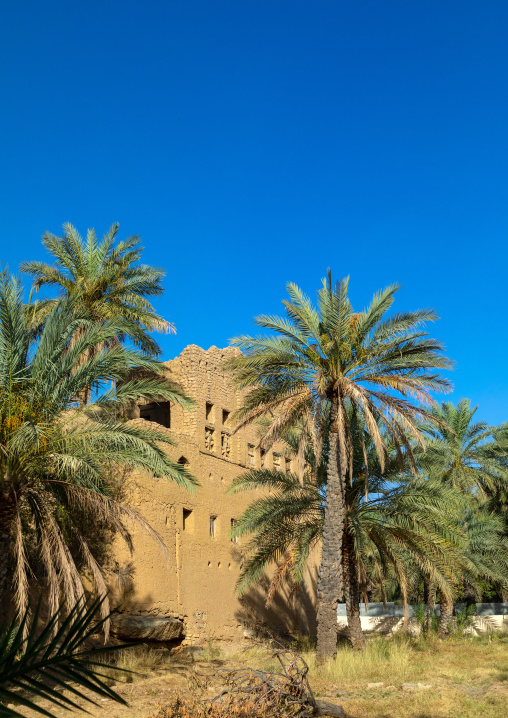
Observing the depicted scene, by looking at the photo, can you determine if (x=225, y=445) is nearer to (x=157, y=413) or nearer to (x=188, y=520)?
(x=157, y=413)

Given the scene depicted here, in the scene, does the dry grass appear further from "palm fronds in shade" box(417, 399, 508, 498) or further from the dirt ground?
"palm fronds in shade" box(417, 399, 508, 498)

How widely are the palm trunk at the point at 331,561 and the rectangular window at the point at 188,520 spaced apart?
5412 millimetres

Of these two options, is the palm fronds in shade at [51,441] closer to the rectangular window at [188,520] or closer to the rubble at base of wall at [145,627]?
the rubble at base of wall at [145,627]

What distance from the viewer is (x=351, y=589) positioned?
61.5 feet

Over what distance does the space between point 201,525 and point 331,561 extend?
5.84 metres

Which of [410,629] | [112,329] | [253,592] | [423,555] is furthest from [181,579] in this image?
[410,629]

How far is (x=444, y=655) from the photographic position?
60.6ft

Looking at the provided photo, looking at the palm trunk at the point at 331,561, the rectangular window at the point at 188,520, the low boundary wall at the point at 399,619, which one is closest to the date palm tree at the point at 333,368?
the palm trunk at the point at 331,561

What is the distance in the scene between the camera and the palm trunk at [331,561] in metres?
16.1

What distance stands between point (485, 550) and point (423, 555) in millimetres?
11551

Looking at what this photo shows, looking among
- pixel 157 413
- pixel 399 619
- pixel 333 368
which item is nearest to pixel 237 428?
pixel 333 368

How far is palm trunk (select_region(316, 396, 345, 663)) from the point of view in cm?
1608

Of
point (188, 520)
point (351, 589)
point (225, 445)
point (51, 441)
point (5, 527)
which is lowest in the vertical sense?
point (351, 589)

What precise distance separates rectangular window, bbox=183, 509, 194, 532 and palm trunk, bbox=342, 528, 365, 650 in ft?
15.4
